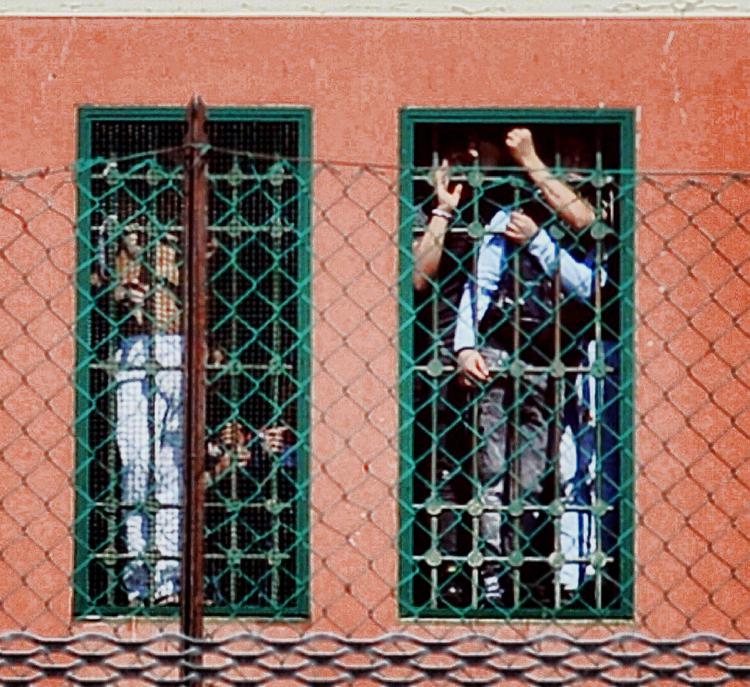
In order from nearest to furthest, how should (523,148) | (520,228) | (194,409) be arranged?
(194,409) → (520,228) → (523,148)

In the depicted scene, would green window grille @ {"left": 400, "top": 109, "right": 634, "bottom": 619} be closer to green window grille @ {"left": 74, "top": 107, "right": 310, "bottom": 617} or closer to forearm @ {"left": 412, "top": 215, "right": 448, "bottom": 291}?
forearm @ {"left": 412, "top": 215, "right": 448, "bottom": 291}

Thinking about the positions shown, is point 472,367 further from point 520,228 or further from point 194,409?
point 194,409

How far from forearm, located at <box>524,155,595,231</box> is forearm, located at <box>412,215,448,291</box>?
281mm

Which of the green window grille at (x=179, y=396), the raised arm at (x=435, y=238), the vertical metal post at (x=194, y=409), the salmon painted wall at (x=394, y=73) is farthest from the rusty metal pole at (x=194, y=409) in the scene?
the salmon painted wall at (x=394, y=73)

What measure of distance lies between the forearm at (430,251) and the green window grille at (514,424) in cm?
2

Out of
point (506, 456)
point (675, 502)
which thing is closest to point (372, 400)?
point (506, 456)

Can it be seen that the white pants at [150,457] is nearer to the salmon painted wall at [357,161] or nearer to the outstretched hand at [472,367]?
the salmon painted wall at [357,161]

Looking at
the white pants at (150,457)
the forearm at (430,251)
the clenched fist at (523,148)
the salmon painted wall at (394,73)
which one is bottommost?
the white pants at (150,457)

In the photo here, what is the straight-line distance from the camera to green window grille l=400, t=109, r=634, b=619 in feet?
20.2

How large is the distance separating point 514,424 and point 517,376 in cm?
13

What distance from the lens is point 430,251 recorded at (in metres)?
6.16

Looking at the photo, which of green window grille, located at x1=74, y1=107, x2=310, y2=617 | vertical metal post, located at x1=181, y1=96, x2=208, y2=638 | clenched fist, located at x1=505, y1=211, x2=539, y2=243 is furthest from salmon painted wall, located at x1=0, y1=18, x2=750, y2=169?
vertical metal post, located at x1=181, y1=96, x2=208, y2=638

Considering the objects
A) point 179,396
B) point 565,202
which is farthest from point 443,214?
point 179,396

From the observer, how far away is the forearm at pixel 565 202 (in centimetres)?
608
